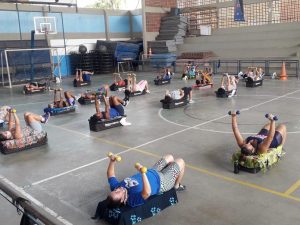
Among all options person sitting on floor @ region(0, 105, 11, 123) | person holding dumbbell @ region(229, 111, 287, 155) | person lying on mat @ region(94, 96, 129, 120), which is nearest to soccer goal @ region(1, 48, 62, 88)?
person sitting on floor @ region(0, 105, 11, 123)

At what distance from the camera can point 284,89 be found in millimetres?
16109

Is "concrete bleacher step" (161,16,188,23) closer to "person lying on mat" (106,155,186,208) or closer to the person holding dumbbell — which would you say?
the person holding dumbbell

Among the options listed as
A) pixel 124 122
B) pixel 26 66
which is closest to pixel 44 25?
pixel 26 66

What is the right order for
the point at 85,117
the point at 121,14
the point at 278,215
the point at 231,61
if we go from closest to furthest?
the point at 278,215, the point at 85,117, the point at 231,61, the point at 121,14

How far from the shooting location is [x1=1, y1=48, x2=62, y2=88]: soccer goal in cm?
2316

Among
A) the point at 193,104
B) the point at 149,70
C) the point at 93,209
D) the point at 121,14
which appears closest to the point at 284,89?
the point at 193,104

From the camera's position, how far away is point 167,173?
209 inches

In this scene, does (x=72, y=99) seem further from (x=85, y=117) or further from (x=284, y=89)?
(x=284, y=89)

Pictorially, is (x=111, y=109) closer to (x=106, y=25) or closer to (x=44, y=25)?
(x=44, y=25)

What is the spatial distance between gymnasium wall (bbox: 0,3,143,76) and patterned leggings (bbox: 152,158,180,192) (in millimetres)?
19942

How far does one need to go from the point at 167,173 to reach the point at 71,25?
2541 centimetres

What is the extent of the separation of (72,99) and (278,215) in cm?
1008

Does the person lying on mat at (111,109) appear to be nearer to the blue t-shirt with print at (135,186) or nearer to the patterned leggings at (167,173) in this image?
the patterned leggings at (167,173)

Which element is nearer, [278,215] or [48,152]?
[278,215]
